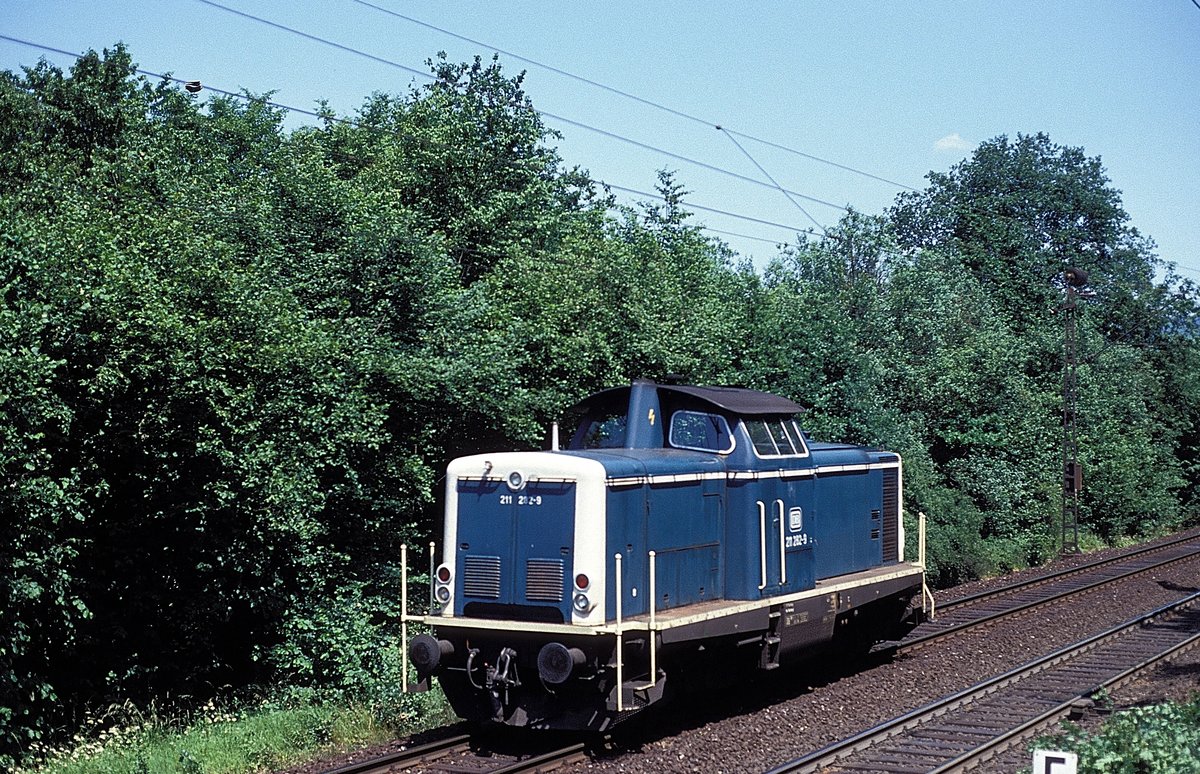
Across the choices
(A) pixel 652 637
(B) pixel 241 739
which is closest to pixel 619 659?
(A) pixel 652 637

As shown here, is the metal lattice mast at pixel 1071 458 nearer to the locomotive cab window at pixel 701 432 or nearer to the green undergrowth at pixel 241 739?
the locomotive cab window at pixel 701 432

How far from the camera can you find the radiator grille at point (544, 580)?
10.4 m

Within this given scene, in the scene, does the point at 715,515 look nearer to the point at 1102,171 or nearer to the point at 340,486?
the point at 340,486

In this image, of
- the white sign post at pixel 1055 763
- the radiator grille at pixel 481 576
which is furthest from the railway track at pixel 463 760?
the white sign post at pixel 1055 763

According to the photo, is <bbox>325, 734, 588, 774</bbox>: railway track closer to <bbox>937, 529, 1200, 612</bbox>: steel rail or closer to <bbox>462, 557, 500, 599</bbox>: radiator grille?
<bbox>462, 557, 500, 599</bbox>: radiator grille

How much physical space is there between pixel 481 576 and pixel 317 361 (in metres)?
4.75

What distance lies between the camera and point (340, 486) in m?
15.5

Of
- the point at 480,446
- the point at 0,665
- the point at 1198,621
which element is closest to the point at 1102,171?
the point at 1198,621

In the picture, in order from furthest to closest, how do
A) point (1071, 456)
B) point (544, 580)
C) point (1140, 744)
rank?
point (1071, 456), point (544, 580), point (1140, 744)

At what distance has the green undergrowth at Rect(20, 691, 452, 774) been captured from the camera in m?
10.4

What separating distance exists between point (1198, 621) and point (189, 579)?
15.3 metres

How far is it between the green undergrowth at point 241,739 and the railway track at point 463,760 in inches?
43.4

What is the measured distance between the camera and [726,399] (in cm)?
1188

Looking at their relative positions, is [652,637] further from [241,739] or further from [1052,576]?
[1052,576]
